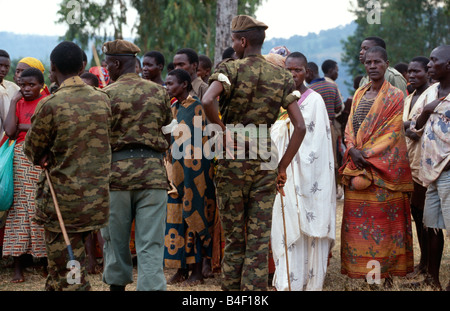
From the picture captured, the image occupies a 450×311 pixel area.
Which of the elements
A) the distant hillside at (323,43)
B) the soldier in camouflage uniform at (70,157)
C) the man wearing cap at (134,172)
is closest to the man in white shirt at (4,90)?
the man wearing cap at (134,172)

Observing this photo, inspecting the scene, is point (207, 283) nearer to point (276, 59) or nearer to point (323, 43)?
point (276, 59)

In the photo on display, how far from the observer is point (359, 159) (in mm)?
5754

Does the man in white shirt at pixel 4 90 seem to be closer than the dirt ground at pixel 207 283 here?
No

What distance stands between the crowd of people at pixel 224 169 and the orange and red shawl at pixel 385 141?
1 centimetres

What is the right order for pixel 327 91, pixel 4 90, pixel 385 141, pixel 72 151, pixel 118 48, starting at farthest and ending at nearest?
pixel 327 91 < pixel 4 90 < pixel 385 141 < pixel 118 48 < pixel 72 151

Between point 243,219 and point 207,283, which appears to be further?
point 207,283

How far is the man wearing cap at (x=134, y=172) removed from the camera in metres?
4.43

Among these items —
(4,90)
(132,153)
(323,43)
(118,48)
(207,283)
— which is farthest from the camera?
(323,43)

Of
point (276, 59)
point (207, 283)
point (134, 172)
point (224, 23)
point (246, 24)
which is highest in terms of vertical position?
point (224, 23)

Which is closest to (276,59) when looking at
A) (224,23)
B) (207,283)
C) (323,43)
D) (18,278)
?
(207,283)

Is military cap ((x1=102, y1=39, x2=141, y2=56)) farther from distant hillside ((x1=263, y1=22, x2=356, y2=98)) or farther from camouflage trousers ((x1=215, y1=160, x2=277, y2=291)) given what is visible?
distant hillside ((x1=263, y1=22, x2=356, y2=98))

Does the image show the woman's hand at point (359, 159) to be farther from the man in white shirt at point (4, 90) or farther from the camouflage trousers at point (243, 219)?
the man in white shirt at point (4, 90)

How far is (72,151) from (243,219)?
1.40m

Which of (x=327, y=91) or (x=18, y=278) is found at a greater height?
(x=327, y=91)
